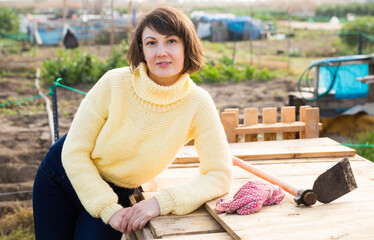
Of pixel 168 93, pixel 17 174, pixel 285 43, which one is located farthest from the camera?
pixel 285 43

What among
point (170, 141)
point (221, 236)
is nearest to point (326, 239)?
point (221, 236)

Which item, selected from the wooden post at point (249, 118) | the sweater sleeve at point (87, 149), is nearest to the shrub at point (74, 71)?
the wooden post at point (249, 118)

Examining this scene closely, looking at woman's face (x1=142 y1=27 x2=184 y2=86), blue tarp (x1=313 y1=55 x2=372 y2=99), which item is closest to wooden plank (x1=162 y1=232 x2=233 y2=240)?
woman's face (x1=142 y1=27 x2=184 y2=86)

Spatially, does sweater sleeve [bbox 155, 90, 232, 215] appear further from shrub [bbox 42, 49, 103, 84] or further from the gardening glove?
shrub [bbox 42, 49, 103, 84]

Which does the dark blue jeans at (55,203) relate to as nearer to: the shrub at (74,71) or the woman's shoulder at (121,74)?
the woman's shoulder at (121,74)

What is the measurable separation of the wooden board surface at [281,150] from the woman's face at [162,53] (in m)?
1.04

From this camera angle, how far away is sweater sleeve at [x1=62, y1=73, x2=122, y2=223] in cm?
→ 213

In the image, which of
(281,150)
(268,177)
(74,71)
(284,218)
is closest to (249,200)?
(284,218)

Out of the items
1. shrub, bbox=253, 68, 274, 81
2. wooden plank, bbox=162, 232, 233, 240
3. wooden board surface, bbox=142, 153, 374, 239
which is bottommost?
shrub, bbox=253, 68, 274, 81

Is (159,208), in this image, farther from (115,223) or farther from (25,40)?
(25,40)

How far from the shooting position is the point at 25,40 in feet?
57.3

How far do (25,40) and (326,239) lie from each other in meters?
17.1

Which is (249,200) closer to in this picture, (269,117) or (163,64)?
(163,64)

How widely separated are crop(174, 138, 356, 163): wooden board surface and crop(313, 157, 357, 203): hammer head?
2.96ft
